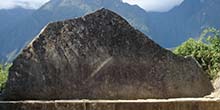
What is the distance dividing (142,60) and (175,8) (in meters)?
193

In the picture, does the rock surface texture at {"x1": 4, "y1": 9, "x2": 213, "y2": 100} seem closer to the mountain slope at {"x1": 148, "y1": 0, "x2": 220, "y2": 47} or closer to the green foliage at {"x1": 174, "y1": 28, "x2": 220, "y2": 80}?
the green foliage at {"x1": 174, "y1": 28, "x2": 220, "y2": 80}

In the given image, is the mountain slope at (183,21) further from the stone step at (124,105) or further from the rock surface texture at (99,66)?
the stone step at (124,105)

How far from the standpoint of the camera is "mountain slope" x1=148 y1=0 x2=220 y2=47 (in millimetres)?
152575

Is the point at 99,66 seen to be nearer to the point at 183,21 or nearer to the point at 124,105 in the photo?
the point at 124,105

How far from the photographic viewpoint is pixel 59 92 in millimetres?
7461

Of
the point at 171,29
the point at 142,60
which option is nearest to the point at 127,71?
the point at 142,60

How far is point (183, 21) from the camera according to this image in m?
186

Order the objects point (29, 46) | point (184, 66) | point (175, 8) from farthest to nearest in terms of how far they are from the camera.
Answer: point (175, 8) < point (184, 66) < point (29, 46)

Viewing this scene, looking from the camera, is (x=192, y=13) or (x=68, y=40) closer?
(x=68, y=40)

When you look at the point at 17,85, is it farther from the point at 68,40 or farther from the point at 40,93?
the point at 68,40

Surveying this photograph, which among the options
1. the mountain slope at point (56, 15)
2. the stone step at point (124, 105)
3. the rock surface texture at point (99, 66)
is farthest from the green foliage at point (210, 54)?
the mountain slope at point (56, 15)

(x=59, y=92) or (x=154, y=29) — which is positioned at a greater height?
(x=154, y=29)

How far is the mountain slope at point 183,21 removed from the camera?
153 m

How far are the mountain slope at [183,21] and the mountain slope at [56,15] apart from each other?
367 inches
